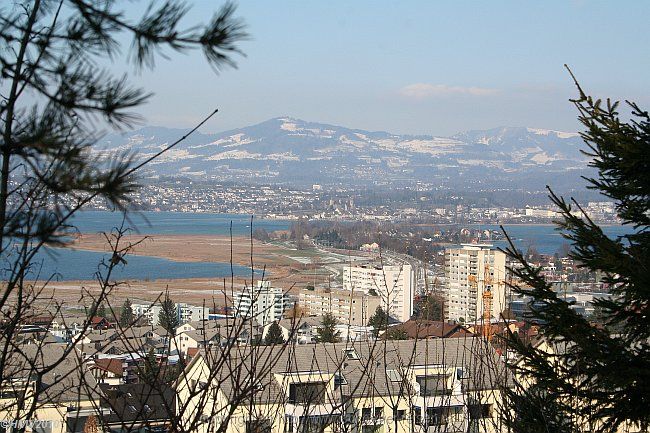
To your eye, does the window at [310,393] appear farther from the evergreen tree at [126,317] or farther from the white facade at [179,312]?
the evergreen tree at [126,317]

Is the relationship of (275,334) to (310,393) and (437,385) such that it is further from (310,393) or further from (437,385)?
(437,385)

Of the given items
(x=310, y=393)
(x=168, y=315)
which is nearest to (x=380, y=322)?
(x=310, y=393)

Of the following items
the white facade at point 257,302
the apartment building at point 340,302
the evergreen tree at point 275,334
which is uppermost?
the white facade at point 257,302

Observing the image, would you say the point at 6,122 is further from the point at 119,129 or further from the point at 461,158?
the point at 461,158

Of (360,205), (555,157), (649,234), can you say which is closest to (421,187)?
(360,205)

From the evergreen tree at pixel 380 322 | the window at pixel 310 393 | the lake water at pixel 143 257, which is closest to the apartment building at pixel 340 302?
the lake water at pixel 143 257

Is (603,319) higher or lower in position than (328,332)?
higher
